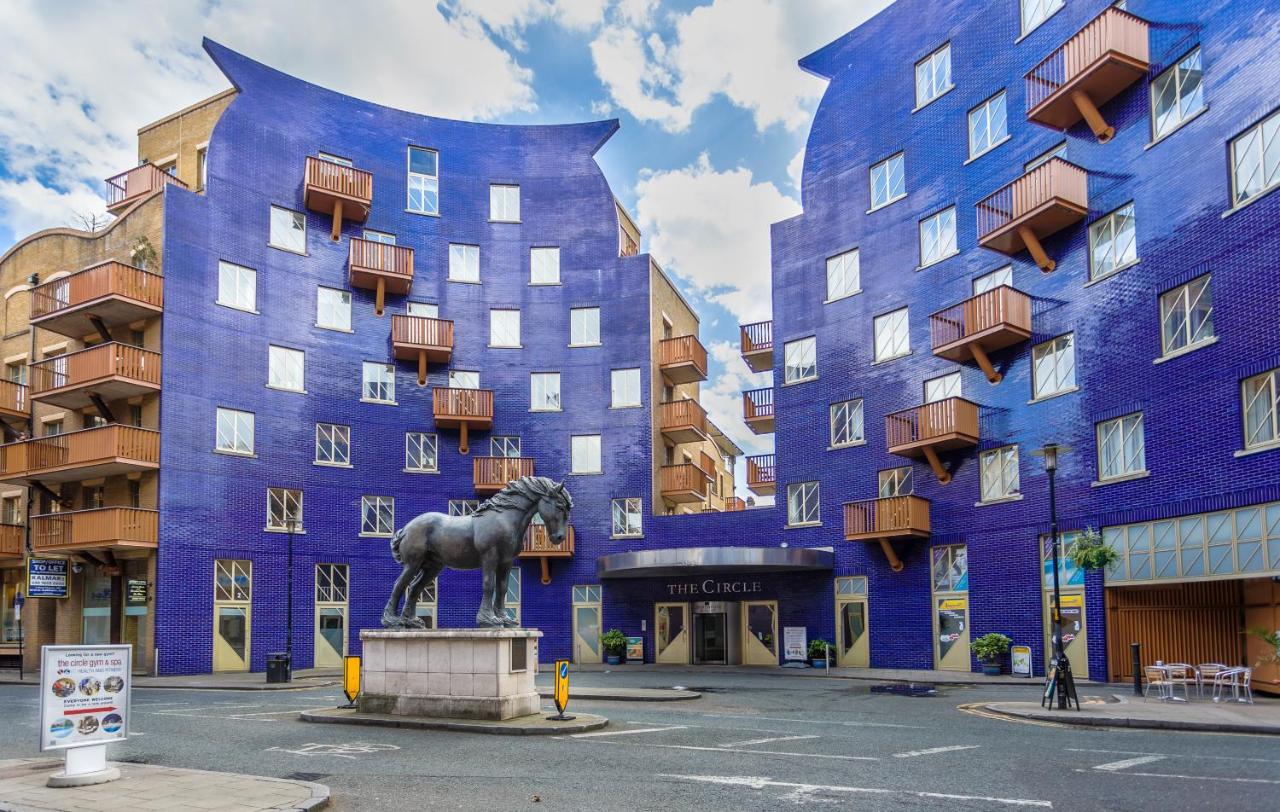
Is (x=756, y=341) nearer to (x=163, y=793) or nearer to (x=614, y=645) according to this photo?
(x=614, y=645)

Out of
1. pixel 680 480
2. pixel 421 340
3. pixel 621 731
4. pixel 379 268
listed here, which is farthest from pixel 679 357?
pixel 621 731

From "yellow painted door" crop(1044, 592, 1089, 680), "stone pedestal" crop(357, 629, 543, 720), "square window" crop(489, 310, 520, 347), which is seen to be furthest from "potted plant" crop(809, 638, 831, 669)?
"stone pedestal" crop(357, 629, 543, 720)

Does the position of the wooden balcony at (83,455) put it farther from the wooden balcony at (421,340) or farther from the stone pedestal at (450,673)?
the stone pedestal at (450,673)

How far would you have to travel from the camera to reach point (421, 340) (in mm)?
43062

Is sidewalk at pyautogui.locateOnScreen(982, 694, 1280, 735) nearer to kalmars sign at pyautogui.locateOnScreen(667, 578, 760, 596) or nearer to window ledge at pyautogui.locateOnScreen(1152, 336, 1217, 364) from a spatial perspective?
window ledge at pyautogui.locateOnScreen(1152, 336, 1217, 364)

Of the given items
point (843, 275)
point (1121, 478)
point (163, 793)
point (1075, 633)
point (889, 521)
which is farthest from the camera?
point (843, 275)

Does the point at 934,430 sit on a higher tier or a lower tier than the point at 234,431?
lower

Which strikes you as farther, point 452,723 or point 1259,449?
point 1259,449

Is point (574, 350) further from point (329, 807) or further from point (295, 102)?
point (329, 807)

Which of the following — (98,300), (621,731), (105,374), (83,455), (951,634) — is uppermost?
(98,300)

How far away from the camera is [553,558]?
43.3 m

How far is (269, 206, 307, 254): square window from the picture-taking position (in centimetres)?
4125

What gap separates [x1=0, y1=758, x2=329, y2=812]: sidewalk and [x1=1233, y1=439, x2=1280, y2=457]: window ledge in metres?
20.1

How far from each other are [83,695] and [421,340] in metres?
32.8
